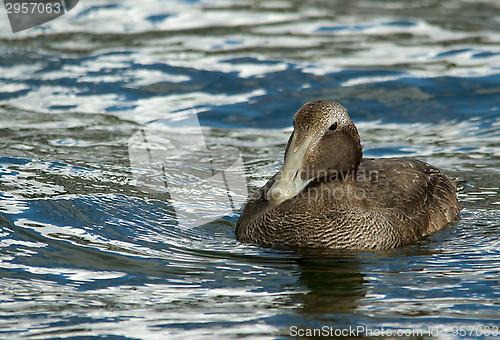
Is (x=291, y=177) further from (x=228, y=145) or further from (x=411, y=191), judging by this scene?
(x=228, y=145)

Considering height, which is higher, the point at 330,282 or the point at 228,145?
the point at 330,282

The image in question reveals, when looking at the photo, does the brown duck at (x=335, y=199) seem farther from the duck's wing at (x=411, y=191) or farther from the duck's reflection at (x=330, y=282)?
the duck's reflection at (x=330, y=282)

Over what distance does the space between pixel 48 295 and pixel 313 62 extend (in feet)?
30.8

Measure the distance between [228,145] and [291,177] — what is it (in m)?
4.87

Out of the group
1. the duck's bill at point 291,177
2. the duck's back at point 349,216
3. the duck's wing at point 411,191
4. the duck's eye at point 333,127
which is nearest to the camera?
the duck's bill at point 291,177

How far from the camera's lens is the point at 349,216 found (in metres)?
7.62

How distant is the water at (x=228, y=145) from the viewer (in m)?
6.14

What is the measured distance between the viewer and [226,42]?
52.2 ft

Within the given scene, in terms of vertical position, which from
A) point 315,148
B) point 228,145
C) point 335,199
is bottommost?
point 228,145

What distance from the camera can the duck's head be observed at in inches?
264

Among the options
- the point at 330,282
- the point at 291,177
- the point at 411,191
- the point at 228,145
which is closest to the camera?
the point at 291,177

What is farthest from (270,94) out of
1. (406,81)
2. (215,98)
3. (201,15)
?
(201,15)

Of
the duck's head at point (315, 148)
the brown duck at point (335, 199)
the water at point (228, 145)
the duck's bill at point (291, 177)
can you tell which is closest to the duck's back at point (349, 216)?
the brown duck at point (335, 199)

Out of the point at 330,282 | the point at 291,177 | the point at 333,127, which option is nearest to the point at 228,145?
the point at 333,127
